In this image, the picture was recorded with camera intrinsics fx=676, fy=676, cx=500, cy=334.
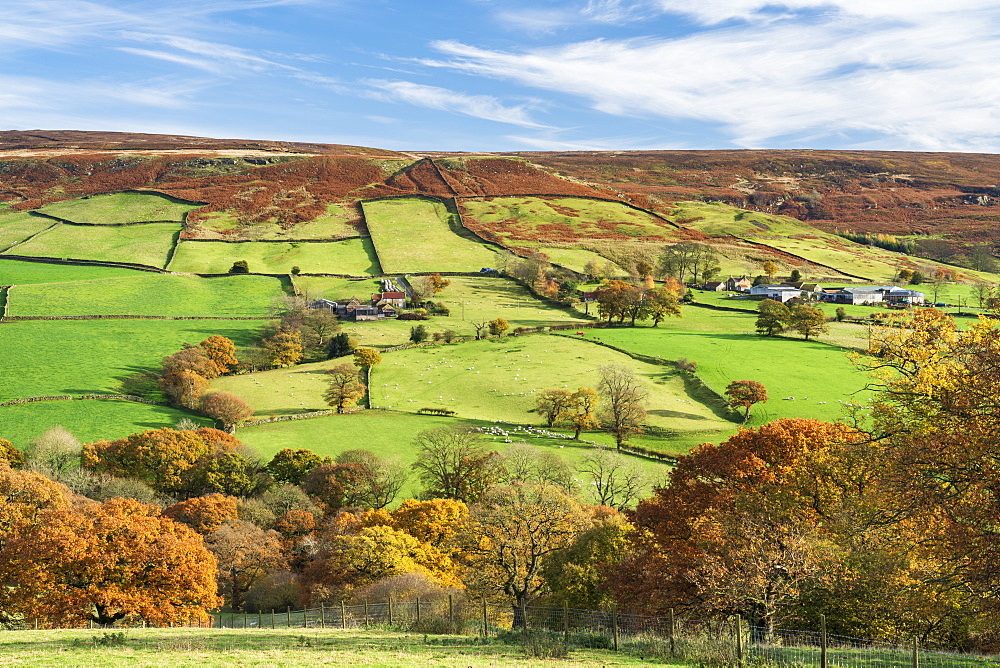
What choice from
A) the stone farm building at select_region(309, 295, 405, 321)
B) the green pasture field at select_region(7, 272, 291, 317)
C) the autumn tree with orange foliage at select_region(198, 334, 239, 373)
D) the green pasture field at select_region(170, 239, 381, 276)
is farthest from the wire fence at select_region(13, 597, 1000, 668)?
the green pasture field at select_region(170, 239, 381, 276)

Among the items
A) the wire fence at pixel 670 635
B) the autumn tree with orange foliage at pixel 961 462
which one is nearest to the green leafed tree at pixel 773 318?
the wire fence at pixel 670 635

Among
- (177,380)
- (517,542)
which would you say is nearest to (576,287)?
(177,380)

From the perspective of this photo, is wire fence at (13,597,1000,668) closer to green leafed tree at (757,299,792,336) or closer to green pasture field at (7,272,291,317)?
green leafed tree at (757,299,792,336)

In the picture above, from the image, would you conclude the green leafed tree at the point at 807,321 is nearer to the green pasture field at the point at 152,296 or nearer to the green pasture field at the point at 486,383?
the green pasture field at the point at 486,383

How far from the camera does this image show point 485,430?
247 feet

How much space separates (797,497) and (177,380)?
79.0 meters

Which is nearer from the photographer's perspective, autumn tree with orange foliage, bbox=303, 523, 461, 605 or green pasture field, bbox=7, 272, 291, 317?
autumn tree with orange foliage, bbox=303, 523, 461, 605

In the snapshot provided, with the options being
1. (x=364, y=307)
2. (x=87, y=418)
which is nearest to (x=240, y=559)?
(x=87, y=418)

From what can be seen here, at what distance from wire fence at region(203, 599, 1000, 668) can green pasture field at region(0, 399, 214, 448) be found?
4771cm

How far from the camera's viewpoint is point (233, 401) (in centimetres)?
7831

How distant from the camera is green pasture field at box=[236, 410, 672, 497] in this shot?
69438 mm

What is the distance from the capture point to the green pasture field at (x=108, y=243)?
152 meters

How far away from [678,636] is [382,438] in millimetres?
54574

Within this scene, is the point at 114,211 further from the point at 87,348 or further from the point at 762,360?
the point at 762,360
